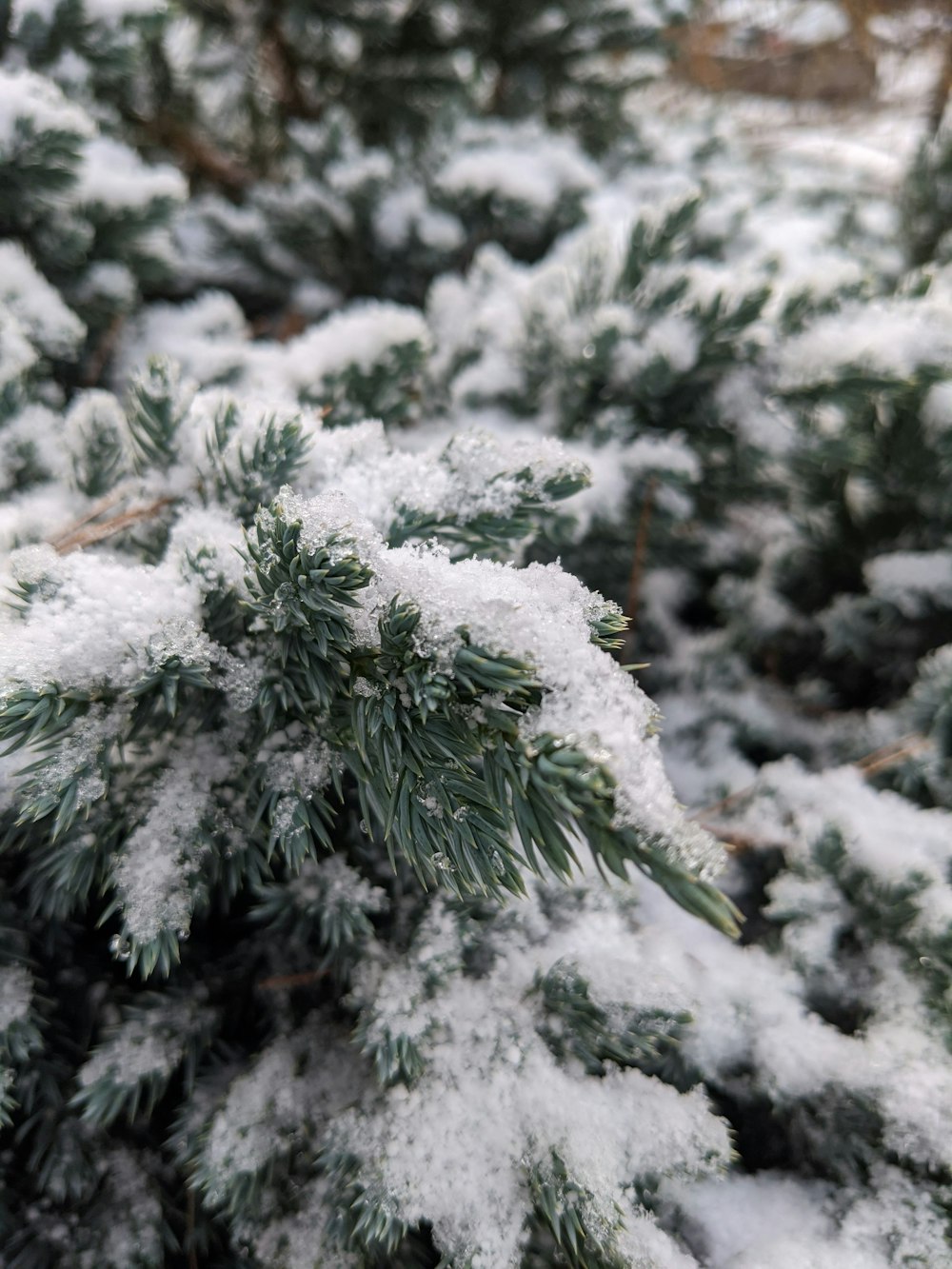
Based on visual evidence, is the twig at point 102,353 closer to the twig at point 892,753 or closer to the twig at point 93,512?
the twig at point 93,512

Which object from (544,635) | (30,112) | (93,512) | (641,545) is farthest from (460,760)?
(30,112)

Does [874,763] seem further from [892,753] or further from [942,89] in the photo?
[942,89]

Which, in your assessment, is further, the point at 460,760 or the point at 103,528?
the point at 103,528

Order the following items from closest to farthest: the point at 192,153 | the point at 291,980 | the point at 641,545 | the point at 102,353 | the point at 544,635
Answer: the point at 544,635 < the point at 291,980 < the point at 641,545 < the point at 102,353 < the point at 192,153

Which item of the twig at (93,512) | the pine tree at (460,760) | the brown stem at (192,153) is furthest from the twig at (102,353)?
the brown stem at (192,153)

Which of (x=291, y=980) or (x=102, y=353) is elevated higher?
(x=102, y=353)

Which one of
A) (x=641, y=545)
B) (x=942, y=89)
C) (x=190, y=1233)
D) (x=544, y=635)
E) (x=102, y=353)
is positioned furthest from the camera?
(x=942, y=89)

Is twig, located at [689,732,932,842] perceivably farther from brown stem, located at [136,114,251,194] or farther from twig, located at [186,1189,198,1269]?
brown stem, located at [136,114,251,194]

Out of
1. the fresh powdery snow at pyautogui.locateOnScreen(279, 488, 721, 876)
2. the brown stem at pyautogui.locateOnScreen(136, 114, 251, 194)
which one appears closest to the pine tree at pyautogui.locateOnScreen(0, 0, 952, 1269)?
the fresh powdery snow at pyautogui.locateOnScreen(279, 488, 721, 876)

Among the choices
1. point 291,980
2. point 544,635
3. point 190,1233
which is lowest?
point 190,1233
